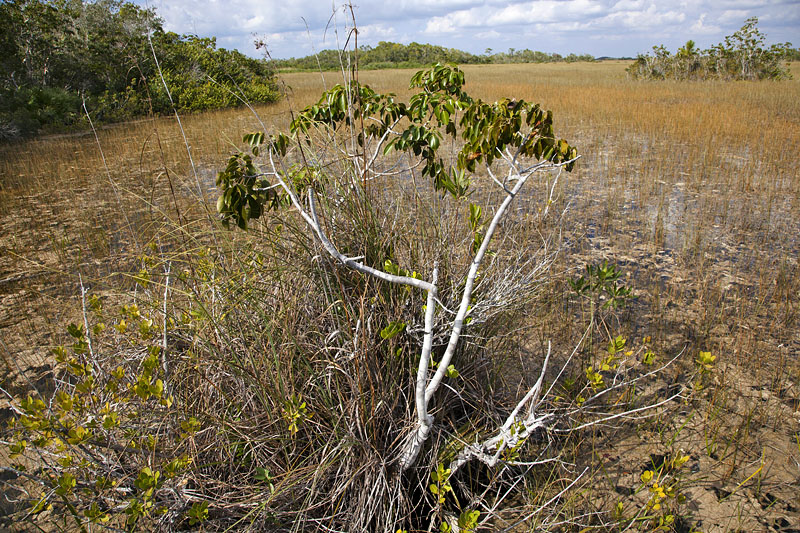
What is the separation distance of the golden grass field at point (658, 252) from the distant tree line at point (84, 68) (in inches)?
66.0

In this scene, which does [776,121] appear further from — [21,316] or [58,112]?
[58,112]

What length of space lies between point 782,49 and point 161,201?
73.6 feet

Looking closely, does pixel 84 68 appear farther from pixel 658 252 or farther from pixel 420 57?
pixel 420 57

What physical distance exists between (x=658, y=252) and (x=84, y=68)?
45.6ft

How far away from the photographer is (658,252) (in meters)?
4.00

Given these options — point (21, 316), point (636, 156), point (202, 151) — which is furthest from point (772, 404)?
point (202, 151)

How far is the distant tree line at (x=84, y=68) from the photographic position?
9703 millimetres

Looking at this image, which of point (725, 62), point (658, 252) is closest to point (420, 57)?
point (725, 62)

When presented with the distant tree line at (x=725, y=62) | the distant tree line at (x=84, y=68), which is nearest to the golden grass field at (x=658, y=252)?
the distant tree line at (x=84, y=68)

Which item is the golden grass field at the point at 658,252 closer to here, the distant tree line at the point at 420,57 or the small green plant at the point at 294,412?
the small green plant at the point at 294,412

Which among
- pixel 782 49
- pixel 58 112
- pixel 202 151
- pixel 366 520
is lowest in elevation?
pixel 366 520

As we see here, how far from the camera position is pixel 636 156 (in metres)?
7.10

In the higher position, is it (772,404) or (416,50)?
(416,50)

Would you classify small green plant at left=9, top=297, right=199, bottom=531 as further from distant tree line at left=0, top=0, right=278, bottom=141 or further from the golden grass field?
distant tree line at left=0, top=0, right=278, bottom=141
